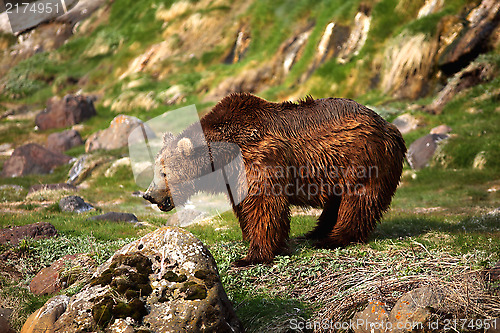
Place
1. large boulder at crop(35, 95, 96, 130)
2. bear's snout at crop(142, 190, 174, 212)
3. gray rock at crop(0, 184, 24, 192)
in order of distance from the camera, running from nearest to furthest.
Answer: bear's snout at crop(142, 190, 174, 212) < gray rock at crop(0, 184, 24, 192) < large boulder at crop(35, 95, 96, 130)

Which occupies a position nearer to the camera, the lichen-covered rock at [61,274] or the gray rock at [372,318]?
the gray rock at [372,318]

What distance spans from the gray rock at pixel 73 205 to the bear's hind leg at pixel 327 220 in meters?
7.48

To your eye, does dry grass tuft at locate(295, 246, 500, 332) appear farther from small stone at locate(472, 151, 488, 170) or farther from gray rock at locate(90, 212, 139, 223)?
small stone at locate(472, 151, 488, 170)

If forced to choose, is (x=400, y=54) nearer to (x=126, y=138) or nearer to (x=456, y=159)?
(x=456, y=159)

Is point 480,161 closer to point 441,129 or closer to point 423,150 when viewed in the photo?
point 423,150

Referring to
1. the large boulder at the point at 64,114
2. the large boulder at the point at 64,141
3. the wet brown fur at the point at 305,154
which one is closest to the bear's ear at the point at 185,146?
the wet brown fur at the point at 305,154

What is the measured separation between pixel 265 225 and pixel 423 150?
1150 cm

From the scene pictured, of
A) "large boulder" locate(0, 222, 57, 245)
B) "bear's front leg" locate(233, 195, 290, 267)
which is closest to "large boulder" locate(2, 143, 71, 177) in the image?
"large boulder" locate(0, 222, 57, 245)

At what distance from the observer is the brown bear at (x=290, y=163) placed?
6.92 metres

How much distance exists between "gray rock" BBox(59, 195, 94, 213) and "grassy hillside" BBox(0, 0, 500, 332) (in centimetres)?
26

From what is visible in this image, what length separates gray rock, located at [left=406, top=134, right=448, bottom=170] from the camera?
16.5m

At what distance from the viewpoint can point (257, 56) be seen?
104 ft

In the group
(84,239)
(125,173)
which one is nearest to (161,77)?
(125,173)

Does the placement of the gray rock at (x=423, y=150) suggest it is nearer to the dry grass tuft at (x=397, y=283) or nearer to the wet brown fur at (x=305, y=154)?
the wet brown fur at (x=305, y=154)
